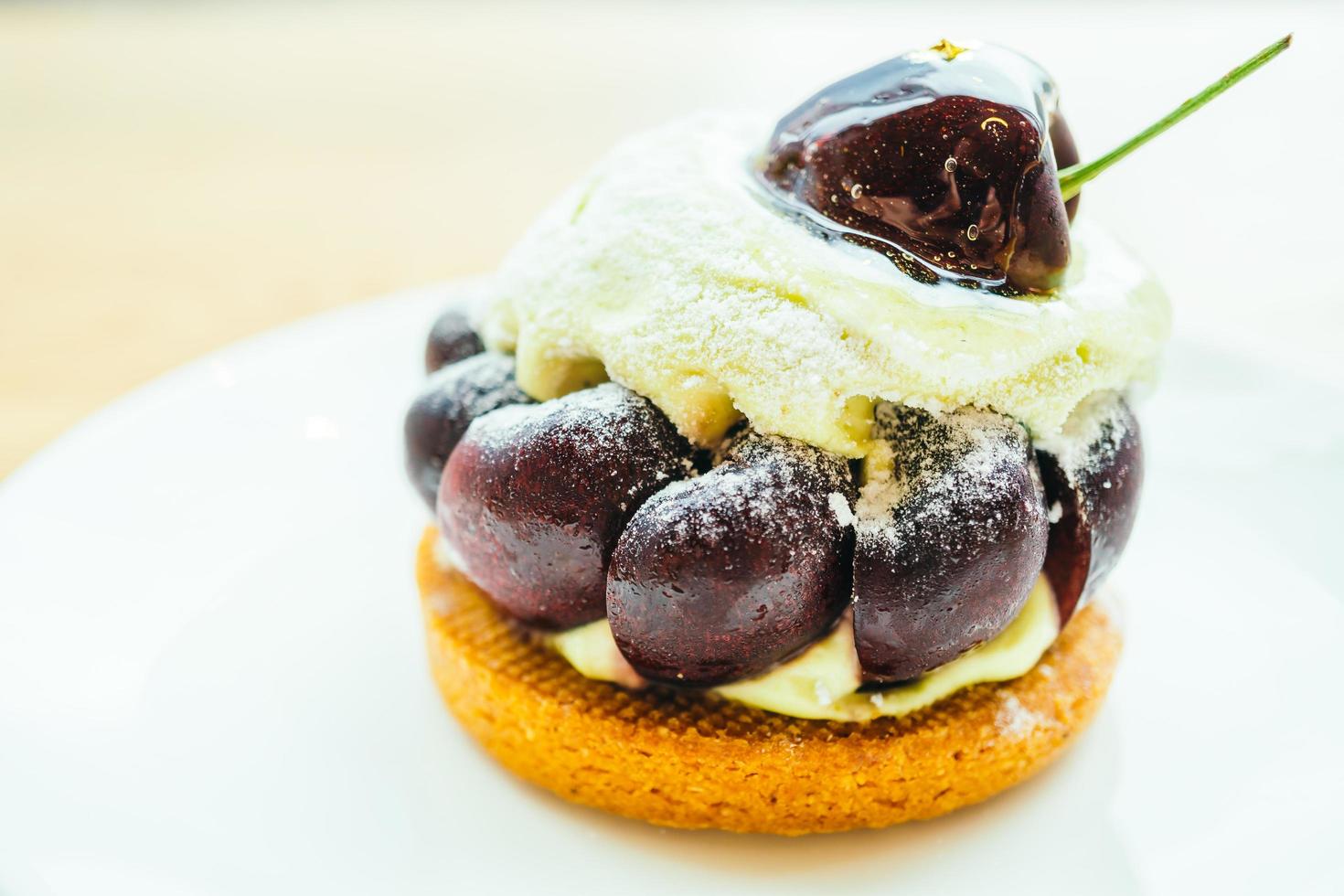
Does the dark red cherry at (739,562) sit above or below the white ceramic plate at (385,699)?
above

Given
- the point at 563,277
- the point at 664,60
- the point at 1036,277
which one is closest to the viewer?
the point at 1036,277

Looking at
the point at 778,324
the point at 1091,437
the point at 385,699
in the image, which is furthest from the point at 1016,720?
the point at 385,699

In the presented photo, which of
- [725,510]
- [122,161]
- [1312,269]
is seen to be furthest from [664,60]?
[725,510]

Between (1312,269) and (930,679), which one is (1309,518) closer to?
(930,679)

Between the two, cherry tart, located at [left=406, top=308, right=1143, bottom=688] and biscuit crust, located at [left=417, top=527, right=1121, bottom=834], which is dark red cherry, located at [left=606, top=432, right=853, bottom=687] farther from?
biscuit crust, located at [left=417, top=527, right=1121, bottom=834]

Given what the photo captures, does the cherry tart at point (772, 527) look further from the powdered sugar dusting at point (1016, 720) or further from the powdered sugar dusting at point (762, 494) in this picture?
the powdered sugar dusting at point (1016, 720)

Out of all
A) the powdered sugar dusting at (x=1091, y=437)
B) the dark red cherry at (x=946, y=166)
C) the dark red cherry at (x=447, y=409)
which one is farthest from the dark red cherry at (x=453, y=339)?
the powdered sugar dusting at (x=1091, y=437)

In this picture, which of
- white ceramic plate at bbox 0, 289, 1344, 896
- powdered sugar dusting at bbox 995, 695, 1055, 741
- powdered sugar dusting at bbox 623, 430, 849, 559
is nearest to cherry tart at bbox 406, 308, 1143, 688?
powdered sugar dusting at bbox 623, 430, 849, 559
